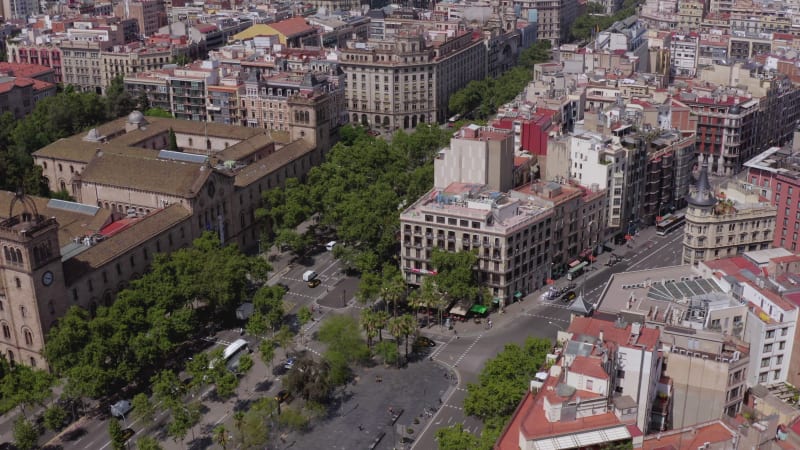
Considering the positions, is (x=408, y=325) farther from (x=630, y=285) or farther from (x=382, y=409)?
(x=630, y=285)

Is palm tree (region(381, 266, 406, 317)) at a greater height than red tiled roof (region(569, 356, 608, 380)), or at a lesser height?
lesser

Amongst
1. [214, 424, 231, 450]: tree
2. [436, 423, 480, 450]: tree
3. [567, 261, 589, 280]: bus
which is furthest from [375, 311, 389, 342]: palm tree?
[567, 261, 589, 280]: bus

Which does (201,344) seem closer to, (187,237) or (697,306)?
(187,237)

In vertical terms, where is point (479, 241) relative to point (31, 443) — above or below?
above

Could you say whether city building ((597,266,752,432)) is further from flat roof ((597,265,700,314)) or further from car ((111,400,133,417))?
car ((111,400,133,417))

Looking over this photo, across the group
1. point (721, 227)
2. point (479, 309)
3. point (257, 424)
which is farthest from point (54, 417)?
point (721, 227)

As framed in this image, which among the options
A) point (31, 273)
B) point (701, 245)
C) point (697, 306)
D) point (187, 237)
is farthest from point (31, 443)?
point (701, 245)

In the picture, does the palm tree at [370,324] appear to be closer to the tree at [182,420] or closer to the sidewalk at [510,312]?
the sidewalk at [510,312]
